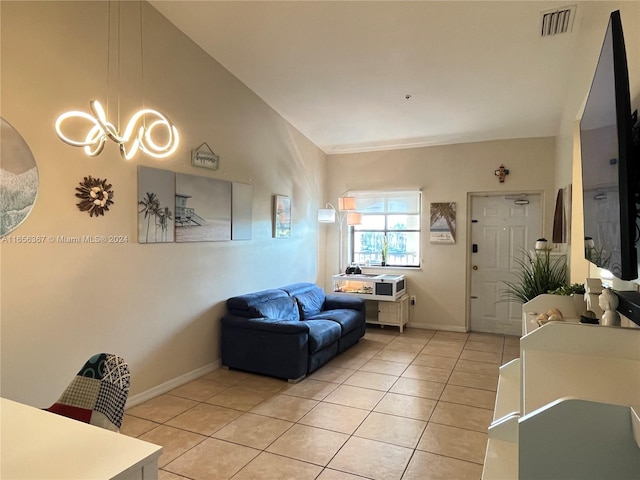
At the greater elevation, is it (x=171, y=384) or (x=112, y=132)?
(x=112, y=132)

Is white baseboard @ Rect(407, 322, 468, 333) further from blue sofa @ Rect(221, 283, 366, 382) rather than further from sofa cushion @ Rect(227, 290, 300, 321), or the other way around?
sofa cushion @ Rect(227, 290, 300, 321)

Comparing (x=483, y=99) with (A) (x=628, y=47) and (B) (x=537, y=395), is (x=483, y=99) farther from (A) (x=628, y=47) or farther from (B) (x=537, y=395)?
(B) (x=537, y=395)

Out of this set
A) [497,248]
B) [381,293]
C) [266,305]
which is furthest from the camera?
[381,293]

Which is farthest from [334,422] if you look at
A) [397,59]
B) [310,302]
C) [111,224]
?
[397,59]

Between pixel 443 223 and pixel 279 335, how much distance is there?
3.26 m

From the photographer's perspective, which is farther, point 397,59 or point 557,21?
point 397,59

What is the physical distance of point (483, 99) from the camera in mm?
4535

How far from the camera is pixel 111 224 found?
3.21 meters

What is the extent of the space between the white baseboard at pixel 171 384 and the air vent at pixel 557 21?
436 centimetres

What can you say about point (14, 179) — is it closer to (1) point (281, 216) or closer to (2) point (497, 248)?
(1) point (281, 216)

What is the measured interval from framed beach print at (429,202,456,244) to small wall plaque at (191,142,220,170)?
11.0 feet

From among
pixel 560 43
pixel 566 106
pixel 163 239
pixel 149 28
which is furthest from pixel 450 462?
pixel 149 28

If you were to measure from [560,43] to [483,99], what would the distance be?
1.19m

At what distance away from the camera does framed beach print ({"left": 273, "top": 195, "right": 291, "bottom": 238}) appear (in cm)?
523
